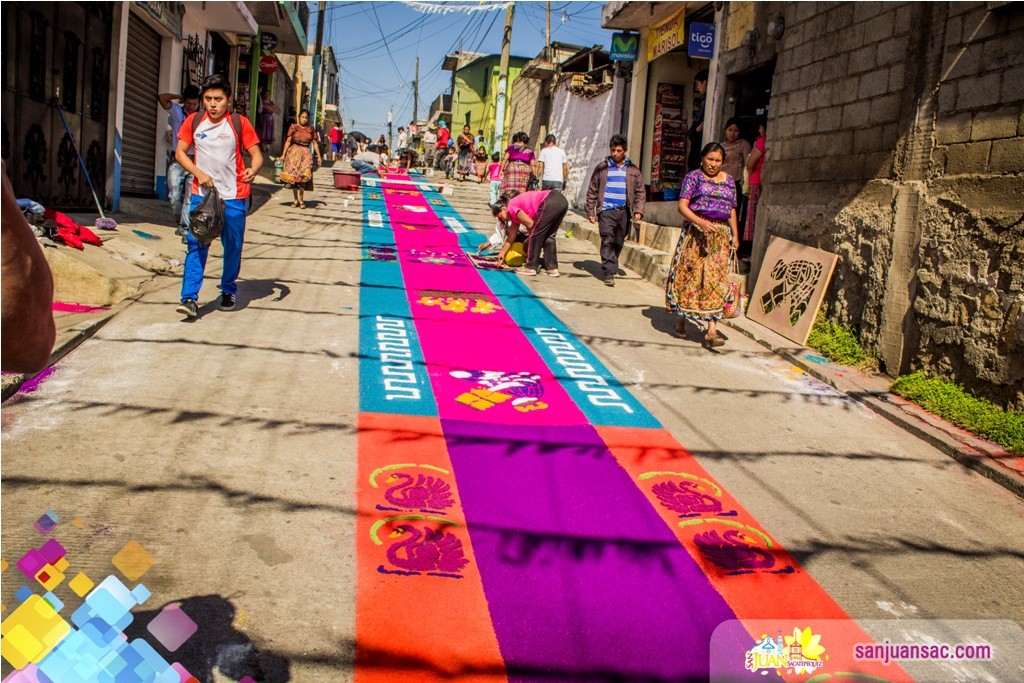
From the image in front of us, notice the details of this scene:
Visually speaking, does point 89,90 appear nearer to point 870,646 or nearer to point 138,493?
point 138,493

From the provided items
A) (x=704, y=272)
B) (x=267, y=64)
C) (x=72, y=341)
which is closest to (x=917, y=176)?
(x=704, y=272)

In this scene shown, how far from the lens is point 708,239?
645 cm

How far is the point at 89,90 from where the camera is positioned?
9664 millimetres

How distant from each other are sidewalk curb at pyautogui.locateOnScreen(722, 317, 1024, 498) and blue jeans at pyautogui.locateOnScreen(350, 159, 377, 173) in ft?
57.0

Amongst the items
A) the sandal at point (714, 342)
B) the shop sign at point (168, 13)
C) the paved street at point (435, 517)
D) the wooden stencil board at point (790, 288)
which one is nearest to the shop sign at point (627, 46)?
the shop sign at point (168, 13)

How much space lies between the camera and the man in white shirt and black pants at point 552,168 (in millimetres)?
11398

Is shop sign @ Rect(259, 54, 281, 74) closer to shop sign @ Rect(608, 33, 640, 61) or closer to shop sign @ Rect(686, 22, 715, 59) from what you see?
shop sign @ Rect(608, 33, 640, 61)

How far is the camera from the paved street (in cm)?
247

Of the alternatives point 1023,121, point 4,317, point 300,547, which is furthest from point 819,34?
point 4,317

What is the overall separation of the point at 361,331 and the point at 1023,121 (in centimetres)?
467

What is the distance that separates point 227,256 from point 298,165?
747cm

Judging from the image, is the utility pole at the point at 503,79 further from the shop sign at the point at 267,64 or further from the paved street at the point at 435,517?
the paved street at the point at 435,517

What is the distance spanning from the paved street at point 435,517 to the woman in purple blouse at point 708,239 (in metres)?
0.65

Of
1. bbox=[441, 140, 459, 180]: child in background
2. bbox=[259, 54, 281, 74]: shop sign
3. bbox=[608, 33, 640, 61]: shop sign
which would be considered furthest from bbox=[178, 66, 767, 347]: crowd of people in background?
bbox=[441, 140, 459, 180]: child in background
